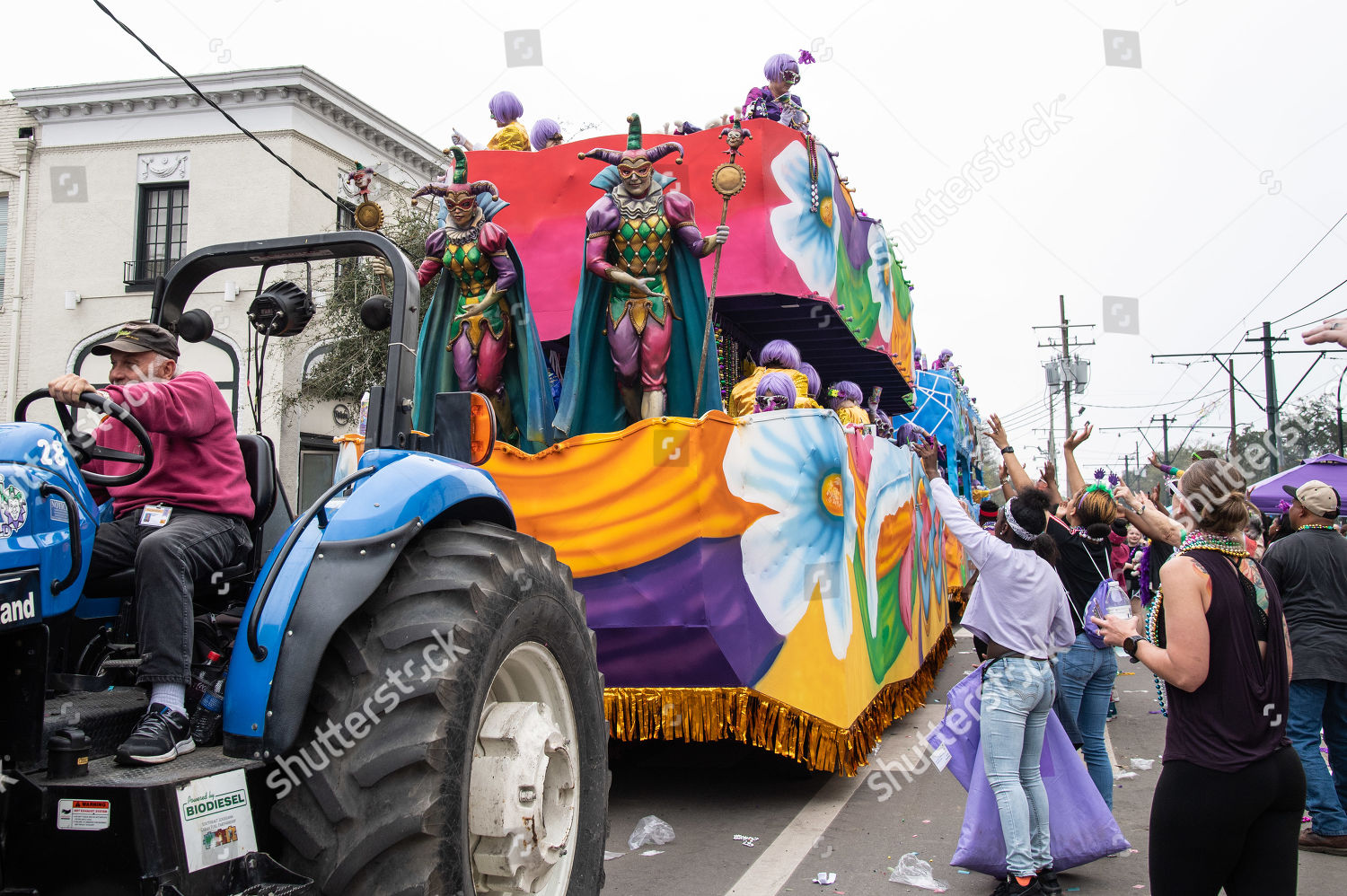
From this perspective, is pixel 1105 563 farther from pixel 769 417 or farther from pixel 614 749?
pixel 614 749

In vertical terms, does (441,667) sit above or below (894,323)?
below

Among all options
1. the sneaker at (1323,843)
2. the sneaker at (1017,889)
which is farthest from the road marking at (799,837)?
the sneaker at (1323,843)

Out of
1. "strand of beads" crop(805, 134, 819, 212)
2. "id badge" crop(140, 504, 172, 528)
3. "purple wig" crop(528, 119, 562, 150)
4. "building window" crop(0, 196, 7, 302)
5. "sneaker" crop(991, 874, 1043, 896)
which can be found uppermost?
"building window" crop(0, 196, 7, 302)

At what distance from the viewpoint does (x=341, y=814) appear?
2252mm

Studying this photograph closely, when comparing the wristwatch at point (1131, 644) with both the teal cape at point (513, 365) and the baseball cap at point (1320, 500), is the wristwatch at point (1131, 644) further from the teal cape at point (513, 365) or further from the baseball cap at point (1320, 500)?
the teal cape at point (513, 365)

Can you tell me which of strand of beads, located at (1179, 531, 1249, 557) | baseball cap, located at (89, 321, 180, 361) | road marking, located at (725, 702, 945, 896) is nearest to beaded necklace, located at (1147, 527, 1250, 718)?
strand of beads, located at (1179, 531, 1249, 557)

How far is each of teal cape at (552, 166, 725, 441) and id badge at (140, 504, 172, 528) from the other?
4.17 meters

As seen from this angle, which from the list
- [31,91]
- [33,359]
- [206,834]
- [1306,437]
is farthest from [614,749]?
[1306,437]

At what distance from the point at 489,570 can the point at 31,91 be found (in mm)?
23527

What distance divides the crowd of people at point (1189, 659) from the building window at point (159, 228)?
19039 millimetres

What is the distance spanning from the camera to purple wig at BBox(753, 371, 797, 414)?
277 inches

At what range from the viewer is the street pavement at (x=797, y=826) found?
437 centimetres

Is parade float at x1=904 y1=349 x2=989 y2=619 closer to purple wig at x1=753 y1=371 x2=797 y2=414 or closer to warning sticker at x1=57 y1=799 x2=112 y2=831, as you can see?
purple wig at x1=753 y1=371 x2=797 y2=414

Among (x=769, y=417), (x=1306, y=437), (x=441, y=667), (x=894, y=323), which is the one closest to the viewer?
(x=441, y=667)
